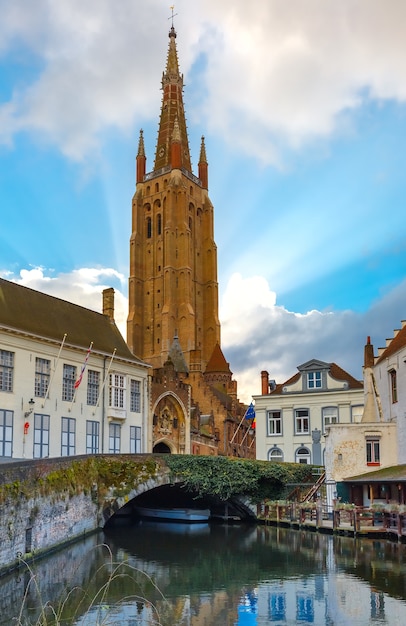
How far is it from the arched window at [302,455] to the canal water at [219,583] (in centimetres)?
1650

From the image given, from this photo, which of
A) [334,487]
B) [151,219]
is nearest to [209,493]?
[334,487]

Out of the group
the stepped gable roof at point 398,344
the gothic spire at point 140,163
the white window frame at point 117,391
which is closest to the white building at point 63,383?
the white window frame at point 117,391

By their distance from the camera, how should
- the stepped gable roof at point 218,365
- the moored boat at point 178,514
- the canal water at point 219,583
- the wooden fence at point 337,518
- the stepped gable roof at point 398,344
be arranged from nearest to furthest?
the canal water at point 219,583 → the wooden fence at point 337,518 → the stepped gable roof at point 398,344 → the moored boat at point 178,514 → the stepped gable roof at point 218,365

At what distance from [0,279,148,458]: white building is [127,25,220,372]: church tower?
48240 millimetres

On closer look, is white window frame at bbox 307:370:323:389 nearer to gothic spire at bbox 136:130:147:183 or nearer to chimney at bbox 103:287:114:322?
chimney at bbox 103:287:114:322

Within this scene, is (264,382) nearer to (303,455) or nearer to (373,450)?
(303,455)

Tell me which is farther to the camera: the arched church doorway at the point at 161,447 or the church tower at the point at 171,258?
the church tower at the point at 171,258

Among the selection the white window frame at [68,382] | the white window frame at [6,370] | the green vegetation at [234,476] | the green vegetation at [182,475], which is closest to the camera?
the green vegetation at [182,475]

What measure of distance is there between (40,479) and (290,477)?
814 inches

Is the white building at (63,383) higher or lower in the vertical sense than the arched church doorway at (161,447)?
higher

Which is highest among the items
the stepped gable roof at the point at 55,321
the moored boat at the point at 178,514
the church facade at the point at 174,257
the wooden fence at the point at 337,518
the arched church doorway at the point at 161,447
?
the church facade at the point at 174,257

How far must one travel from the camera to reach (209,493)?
39031 millimetres

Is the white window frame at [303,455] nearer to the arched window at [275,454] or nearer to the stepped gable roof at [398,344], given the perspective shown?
the arched window at [275,454]

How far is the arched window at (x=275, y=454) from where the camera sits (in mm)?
50656
